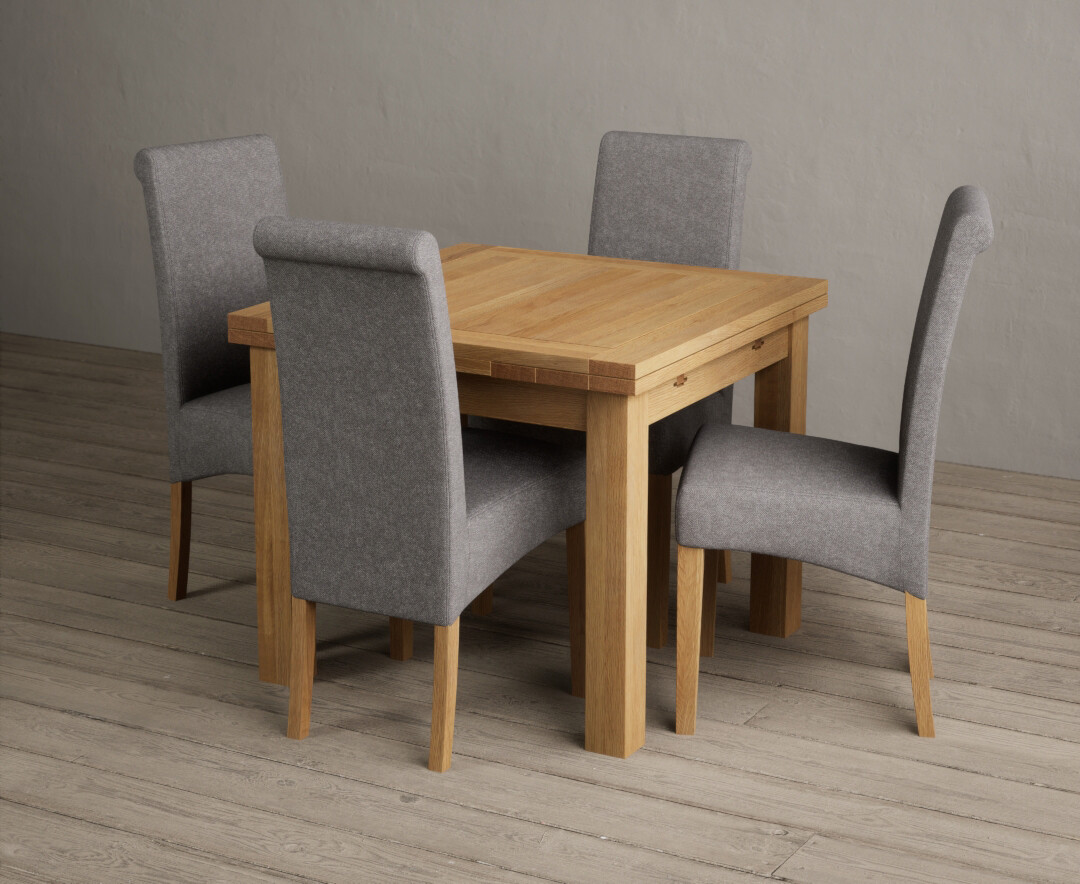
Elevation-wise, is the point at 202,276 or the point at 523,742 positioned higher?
the point at 202,276

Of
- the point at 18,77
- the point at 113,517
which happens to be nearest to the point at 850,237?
the point at 113,517

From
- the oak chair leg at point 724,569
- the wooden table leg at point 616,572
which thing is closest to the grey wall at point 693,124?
the oak chair leg at point 724,569

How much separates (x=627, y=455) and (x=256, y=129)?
122 inches

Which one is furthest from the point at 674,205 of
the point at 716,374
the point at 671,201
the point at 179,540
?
the point at 179,540

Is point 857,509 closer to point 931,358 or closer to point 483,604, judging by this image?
point 931,358

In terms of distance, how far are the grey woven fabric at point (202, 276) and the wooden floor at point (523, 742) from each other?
15.5 inches

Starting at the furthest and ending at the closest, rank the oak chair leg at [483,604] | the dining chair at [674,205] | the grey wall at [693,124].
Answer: the grey wall at [693,124] → the dining chair at [674,205] → the oak chair leg at [483,604]

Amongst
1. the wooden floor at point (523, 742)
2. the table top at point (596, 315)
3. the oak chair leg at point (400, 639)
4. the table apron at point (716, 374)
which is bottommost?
the wooden floor at point (523, 742)

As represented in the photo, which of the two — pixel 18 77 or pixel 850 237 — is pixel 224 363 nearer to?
pixel 850 237

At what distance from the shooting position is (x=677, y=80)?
168 inches

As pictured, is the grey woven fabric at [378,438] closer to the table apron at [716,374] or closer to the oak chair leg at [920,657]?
the table apron at [716,374]

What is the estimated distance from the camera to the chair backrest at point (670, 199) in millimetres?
3217

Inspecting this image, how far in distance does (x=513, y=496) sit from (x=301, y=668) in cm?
47

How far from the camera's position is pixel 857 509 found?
95.7 inches
